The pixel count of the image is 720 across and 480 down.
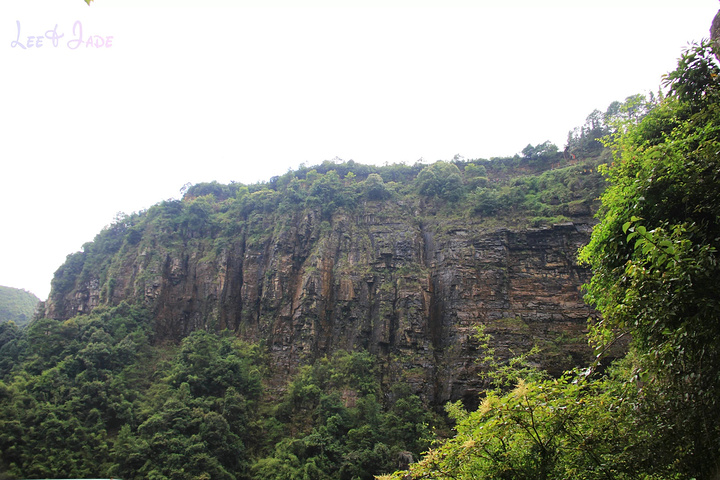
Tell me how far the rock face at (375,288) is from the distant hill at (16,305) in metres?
17.0

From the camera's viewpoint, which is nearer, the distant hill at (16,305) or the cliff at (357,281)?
the cliff at (357,281)

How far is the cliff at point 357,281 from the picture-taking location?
954 inches

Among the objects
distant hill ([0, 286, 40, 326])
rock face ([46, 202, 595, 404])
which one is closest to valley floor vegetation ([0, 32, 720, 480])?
rock face ([46, 202, 595, 404])

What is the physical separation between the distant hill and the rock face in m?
17.0

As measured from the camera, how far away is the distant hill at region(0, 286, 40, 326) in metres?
46.9

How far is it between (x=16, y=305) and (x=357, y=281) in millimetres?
48170

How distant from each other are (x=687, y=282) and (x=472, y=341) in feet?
68.0

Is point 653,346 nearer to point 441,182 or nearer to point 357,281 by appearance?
point 357,281

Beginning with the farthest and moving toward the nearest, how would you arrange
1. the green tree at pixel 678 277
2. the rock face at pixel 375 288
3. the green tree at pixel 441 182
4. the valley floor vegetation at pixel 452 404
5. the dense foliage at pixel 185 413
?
the green tree at pixel 441 182, the rock face at pixel 375 288, the dense foliage at pixel 185 413, the valley floor vegetation at pixel 452 404, the green tree at pixel 678 277

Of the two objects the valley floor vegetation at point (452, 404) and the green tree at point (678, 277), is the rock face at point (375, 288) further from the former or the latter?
the green tree at point (678, 277)

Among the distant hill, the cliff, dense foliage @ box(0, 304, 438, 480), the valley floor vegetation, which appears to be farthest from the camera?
the distant hill

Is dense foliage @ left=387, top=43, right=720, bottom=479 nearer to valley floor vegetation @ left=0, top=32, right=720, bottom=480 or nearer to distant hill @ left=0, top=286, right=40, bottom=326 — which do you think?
valley floor vegetation @ left=0, top=32, right=720, bottom=480

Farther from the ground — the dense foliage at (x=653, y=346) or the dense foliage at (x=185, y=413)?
the dense foliage at (x=653, y=346)

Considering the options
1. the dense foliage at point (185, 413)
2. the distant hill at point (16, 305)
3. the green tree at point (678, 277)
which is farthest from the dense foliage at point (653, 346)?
the distant hill at point (16, 305)
